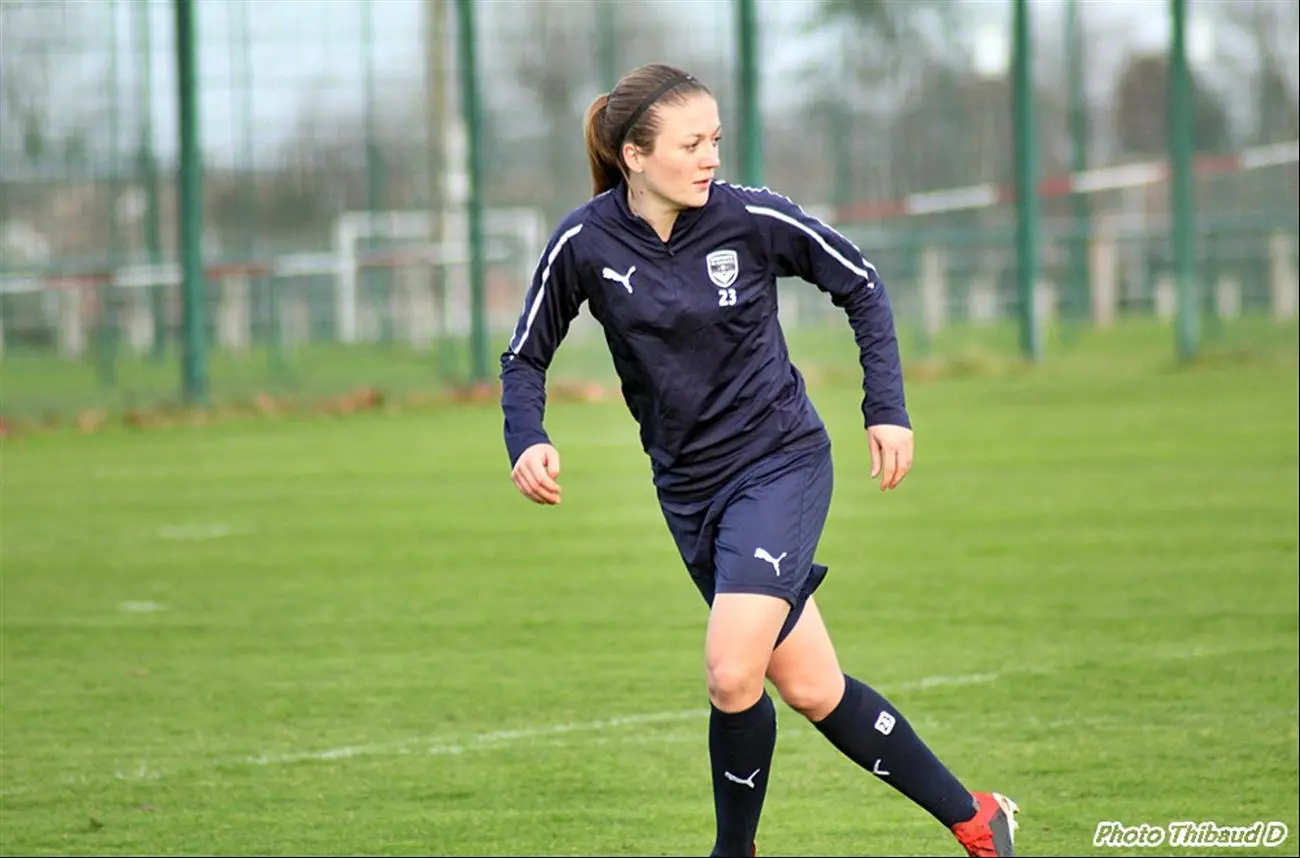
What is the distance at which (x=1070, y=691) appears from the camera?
7449mm

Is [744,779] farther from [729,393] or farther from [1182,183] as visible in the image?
[1182,183]

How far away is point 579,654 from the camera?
330 inches

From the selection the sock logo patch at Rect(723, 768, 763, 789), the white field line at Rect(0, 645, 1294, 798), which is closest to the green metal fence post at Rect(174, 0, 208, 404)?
the white field line at Rect(0, 645, 1294, 798)

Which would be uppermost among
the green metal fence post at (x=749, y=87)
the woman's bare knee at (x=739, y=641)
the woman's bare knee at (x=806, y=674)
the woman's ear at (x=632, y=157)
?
the green metal fence post at (x=749, y=87)

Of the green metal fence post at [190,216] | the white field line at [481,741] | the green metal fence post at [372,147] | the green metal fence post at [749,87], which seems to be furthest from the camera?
the green metal fence post at [749,87]

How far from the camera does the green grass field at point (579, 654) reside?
6086mm

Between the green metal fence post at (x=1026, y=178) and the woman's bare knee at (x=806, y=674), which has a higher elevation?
the green metal fence post at (x=1026, y=178)

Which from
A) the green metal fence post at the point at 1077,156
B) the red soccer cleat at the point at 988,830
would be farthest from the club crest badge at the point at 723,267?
the green metal fence post at the point at 1077,156

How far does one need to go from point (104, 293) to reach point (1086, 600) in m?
13.8

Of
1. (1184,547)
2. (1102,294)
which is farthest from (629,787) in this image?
(1102,294)

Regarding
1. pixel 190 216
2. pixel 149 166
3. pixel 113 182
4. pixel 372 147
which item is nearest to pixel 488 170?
pixel 372 147

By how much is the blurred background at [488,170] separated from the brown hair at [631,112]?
15474mm

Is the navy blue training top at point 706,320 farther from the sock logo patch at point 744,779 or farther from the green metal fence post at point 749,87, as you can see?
the green metal fence post at point 749,87

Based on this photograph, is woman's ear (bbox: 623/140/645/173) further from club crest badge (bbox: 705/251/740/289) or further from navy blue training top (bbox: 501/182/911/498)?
club crest badge (bbox: 705/251/740/289)
